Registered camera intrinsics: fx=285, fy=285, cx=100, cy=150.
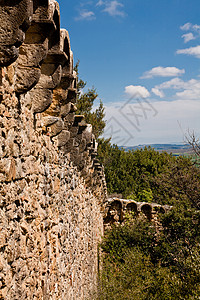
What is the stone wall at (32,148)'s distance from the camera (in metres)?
1.42

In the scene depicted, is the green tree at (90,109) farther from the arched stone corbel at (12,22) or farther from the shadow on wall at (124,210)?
the arched stone corbel at (12,22)

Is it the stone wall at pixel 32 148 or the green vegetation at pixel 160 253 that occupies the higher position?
the stone wall at pixel 32 148

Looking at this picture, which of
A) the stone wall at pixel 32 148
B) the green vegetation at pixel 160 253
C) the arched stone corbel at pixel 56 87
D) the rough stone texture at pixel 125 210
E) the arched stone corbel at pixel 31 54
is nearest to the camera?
the stone wall at pixel 32 148

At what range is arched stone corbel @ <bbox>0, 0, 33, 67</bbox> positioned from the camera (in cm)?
124

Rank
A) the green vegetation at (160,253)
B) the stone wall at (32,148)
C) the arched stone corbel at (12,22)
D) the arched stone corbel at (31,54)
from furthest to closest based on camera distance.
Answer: the green vegetation at (160,253) < the arched stone corbel at (31,54) < the stone wall at (32,148) < the arched stone corbel at (12,22)

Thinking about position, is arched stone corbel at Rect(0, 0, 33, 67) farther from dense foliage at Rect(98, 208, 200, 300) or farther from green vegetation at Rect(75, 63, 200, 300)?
dense foliage at Rect(98, 208, 200, 300)

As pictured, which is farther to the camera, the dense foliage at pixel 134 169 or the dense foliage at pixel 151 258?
the dense foliage at pixel 134 169

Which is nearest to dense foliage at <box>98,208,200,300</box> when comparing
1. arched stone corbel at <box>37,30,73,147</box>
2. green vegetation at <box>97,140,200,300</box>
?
green vegetation at <box>97,140,200,300</box>

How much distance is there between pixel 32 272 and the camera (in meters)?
1.96


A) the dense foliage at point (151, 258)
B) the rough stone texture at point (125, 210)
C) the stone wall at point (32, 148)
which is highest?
the stone wall at point (32, 148)

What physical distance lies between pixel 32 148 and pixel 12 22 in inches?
37.2

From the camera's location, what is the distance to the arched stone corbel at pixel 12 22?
4.06 feet

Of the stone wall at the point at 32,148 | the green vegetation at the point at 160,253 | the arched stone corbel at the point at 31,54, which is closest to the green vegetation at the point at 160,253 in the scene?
the green vegetation at the point at 160,253

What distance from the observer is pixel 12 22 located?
1252 millimetres
